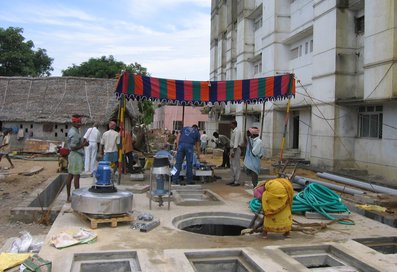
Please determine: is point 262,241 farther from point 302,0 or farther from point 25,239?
point 302,0

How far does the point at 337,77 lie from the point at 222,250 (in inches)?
469

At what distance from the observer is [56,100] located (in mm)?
24438

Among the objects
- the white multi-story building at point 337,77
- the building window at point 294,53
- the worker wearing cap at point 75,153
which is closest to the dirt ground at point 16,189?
the worker wearing cap at point 75,153

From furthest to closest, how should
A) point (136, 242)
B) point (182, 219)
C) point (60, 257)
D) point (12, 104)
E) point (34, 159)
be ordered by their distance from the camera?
1. point (12, 104)
2. point (34, 159)
3. point (182, 219)
4. point (136, 242)
5. point (60, 257)

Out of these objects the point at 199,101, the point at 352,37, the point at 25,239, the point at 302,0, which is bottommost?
the point at 25,239

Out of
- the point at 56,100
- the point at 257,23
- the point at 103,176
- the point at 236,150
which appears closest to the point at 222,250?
the point at 103,176

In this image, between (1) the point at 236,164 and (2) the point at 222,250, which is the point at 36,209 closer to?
(2) the point at 222,250

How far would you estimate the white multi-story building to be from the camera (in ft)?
42.2

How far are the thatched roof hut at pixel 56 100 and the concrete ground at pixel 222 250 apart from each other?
668 inches

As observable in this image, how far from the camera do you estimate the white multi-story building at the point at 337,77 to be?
1285 cm

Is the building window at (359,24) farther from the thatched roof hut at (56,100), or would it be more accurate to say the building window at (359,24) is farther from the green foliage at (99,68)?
the green foliage at (99,68)

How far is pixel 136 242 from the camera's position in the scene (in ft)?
19.2

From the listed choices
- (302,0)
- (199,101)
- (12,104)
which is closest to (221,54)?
(302,0)

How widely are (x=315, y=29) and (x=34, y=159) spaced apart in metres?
14.6
